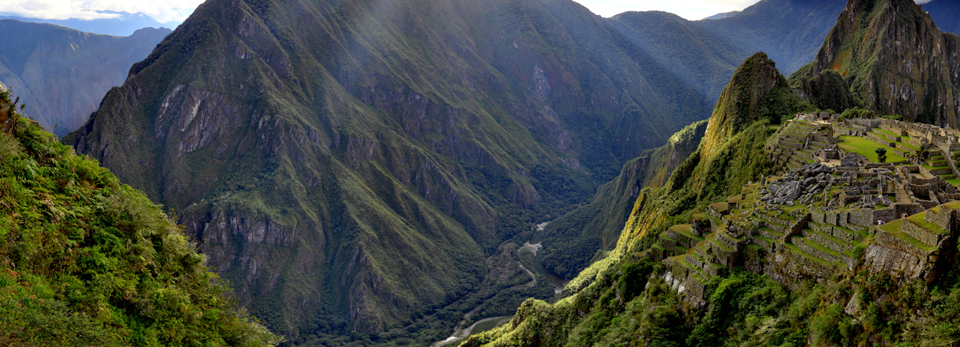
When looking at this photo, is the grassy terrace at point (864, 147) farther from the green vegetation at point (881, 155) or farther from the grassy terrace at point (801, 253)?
the grassy terrace at point (801, 253)

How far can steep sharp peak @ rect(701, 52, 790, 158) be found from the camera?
320ft

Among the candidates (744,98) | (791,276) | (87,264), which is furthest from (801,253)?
(744,98)

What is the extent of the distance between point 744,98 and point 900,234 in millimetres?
88163

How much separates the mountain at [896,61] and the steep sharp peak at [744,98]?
40992 millimetres

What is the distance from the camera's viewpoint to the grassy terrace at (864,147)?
161ft

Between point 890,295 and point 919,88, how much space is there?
178 meters

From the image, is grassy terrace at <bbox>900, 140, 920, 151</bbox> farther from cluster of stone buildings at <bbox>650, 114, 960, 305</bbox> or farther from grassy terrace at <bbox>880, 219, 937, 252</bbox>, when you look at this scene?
grassy terrace at <bbox>880, 219, 937, 252</bbox>

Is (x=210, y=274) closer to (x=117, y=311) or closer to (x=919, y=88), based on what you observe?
(x=117, y=311)

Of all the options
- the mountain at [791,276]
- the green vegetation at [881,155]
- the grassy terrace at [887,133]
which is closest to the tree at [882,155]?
the green vegetation at [881,155]

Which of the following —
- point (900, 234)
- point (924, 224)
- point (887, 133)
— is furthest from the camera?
point (887, 133)

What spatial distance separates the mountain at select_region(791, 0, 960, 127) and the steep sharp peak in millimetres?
40992

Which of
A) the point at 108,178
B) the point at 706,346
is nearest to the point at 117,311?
the point at 108,178

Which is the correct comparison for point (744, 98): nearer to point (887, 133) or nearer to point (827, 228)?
point (887, 133)

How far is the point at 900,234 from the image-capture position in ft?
72.6
